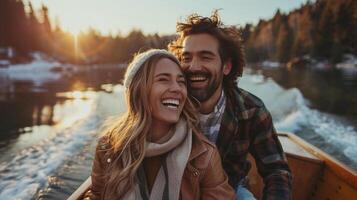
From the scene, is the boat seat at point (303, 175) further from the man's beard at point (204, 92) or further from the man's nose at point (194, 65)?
the man's nose at point (194, 65)

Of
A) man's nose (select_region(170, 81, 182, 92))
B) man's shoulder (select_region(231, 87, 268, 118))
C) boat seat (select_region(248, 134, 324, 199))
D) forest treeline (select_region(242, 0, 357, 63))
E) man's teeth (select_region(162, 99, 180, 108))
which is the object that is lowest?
boat seat (select_region(248, 134, 324, 199))

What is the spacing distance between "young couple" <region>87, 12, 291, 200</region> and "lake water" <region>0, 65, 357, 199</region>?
12.2 feet

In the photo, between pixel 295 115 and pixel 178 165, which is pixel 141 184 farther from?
pixel 295 115

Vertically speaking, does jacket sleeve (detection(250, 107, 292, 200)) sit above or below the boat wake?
above

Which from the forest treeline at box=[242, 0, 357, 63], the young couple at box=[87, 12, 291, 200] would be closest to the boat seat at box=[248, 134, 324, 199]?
the young couple at box=[87, 12, 291, 200]

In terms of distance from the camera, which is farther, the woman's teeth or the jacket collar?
the woman's teeth

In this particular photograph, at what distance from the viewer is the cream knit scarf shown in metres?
2.28

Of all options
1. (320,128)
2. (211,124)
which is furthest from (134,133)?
(320,128)

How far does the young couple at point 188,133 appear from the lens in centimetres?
235

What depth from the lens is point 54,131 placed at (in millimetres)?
10656

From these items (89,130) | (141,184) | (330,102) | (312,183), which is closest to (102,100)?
(89,130)

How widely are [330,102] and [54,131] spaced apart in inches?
466

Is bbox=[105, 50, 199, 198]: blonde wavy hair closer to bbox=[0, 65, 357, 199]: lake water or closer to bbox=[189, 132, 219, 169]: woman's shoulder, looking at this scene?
bbox=[189, 132, 219, 169]: woman's shoulder

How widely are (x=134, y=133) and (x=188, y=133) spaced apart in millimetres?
370
